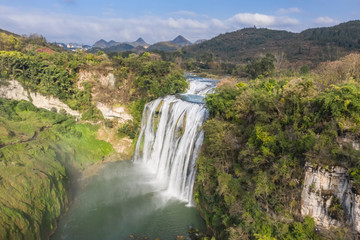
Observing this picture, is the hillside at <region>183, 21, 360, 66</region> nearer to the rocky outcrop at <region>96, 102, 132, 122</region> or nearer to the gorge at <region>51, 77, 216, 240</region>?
the gorge at <region>51, 77, 216, 240</region>

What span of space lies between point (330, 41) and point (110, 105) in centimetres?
5323

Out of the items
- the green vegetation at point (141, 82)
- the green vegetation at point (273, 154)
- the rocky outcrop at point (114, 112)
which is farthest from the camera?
the rocky outcrop at point (114, 112)

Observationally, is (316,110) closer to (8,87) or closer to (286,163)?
(286,163)

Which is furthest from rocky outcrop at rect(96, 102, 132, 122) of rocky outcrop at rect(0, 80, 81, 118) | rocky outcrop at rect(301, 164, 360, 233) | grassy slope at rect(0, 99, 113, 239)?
rocky outcrop at rect(301, 164, 360, 233)

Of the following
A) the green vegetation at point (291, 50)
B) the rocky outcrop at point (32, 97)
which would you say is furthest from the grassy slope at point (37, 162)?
the green vegetation at point (291, 50)

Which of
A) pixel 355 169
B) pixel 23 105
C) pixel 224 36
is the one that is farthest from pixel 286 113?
pixel 224 36

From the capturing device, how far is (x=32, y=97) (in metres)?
22.8

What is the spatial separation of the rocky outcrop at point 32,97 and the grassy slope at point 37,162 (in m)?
0.92

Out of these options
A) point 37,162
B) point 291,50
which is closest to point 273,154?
point 37,162

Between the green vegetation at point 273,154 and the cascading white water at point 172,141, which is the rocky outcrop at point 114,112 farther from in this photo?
the green vegetation at point 273,154

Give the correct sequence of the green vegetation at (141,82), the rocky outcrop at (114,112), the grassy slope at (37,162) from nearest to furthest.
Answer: the grassy slope at (37,162)
the green vegetation at (141,82)
the rocky outcrop at (114,112)

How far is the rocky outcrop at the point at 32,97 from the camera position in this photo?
73.0ft

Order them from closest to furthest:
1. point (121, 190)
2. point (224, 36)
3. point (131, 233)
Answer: point (131, 233), point (121, 190), point (224, 36)

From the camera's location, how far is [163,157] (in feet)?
55.8
